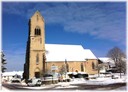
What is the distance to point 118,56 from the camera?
55.0 ft

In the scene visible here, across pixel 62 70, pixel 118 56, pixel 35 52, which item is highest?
pixel 35 52

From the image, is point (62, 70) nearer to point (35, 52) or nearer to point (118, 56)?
point (35, 52)

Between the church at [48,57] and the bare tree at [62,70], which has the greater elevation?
the church at [48,57]

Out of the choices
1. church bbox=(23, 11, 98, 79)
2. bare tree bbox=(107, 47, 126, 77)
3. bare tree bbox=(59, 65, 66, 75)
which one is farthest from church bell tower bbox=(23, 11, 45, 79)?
bare tree bbox=(107, 47, 126, 77)

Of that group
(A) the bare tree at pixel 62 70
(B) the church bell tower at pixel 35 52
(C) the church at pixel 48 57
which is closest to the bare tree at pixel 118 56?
(C) the church at pixel 48 57

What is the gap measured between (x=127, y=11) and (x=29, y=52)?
29.0ft

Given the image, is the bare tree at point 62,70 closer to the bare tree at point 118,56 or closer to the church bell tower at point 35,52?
the church bell tower at point 35,52

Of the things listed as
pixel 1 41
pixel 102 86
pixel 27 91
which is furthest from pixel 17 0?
pixel 102 86

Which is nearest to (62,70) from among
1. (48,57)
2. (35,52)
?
(48,57)

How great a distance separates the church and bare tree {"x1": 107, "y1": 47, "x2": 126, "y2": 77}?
219 cm

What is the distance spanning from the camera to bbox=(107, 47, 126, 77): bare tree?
15.3 meters

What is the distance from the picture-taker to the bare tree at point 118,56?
15.3m

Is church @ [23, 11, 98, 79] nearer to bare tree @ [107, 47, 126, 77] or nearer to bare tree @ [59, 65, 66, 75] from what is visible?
bare tree @ [59, 65, 66, 75]

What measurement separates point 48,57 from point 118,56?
584cm
